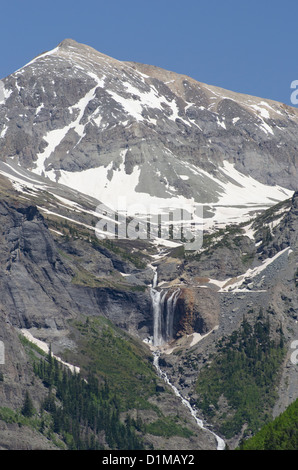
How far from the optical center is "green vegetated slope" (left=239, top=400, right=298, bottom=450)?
183 m

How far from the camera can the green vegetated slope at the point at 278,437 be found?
182750 mm

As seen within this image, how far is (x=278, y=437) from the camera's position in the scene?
7338 inches
